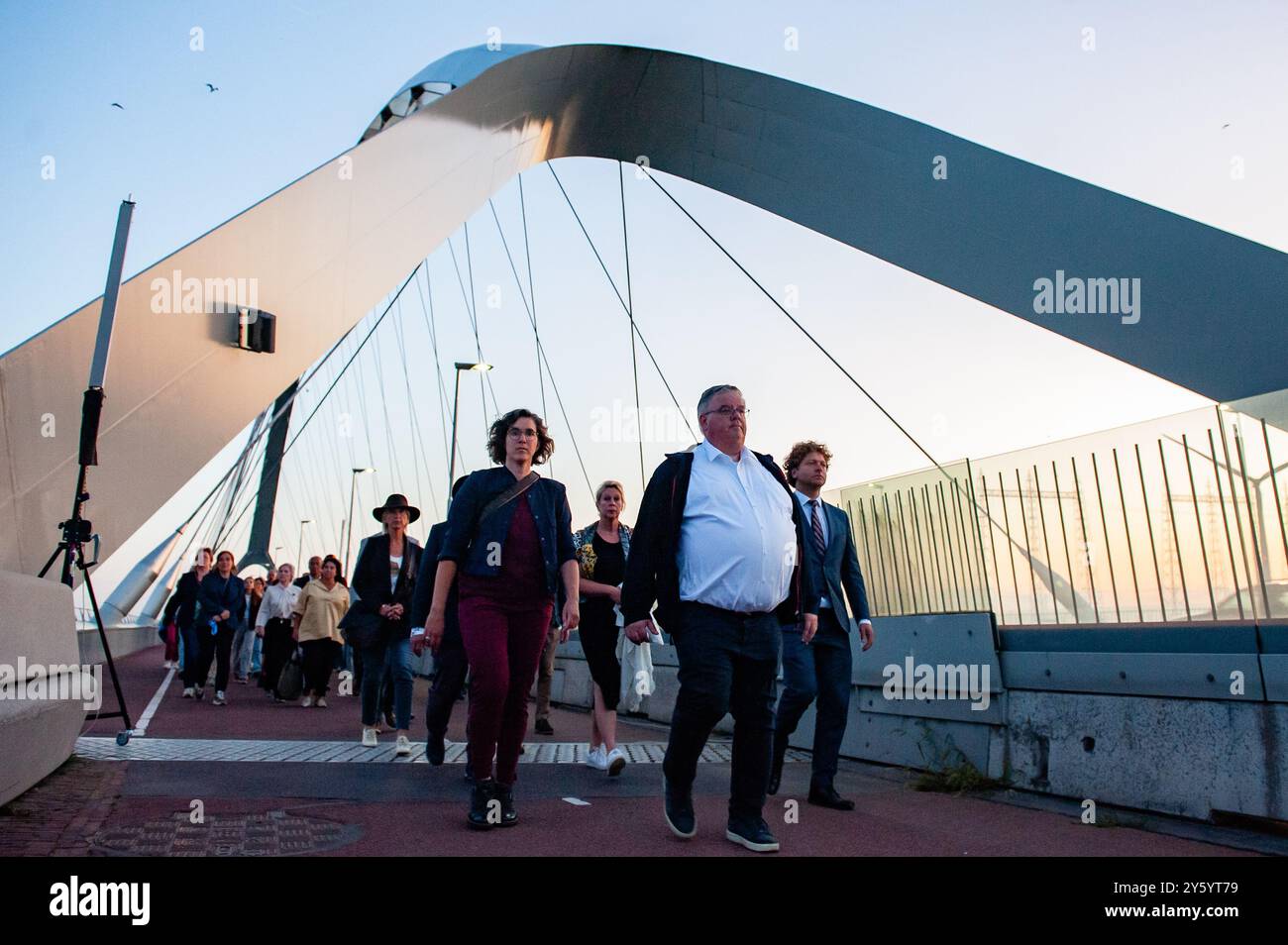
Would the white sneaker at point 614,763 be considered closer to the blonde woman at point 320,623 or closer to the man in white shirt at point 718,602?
the man in white shirt at point 718,602

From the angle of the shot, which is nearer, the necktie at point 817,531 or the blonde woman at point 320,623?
the necktie at point 817,531

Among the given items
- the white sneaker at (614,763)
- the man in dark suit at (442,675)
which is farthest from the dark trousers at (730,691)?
the man in dark suit at (442,675)

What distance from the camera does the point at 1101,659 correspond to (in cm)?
527

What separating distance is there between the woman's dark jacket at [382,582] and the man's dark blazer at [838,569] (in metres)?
3.37

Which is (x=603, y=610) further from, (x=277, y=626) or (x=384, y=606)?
(x=277, y=626)

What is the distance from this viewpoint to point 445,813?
480 centimetres

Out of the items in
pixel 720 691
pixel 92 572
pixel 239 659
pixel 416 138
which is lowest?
pixel 239 659

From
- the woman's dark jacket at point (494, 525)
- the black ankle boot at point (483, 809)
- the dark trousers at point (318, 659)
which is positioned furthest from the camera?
the dark trousers at point (318, 659)

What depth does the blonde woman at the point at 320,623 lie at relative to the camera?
37.8ft

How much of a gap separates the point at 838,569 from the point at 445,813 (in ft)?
8.18

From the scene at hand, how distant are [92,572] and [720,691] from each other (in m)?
4.58
